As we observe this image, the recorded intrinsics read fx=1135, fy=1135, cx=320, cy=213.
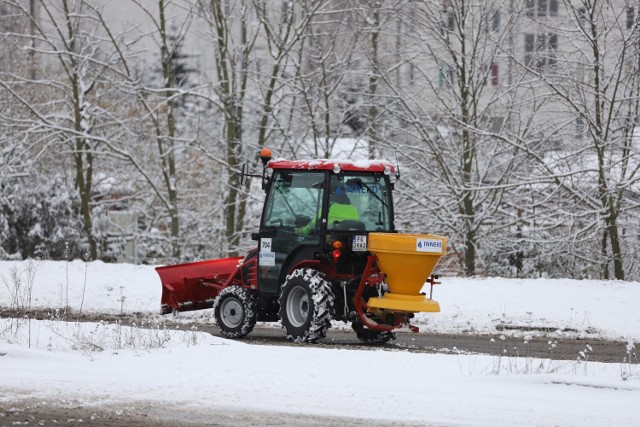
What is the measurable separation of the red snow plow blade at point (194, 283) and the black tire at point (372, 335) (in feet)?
6.85

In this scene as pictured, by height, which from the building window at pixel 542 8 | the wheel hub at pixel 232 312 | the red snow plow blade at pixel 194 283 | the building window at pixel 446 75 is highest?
the building window at pixel 542 8

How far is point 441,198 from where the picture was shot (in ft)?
84.5

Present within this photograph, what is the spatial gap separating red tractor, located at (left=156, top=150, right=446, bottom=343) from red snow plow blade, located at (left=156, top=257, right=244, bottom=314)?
0.51m

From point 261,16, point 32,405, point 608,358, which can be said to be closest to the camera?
point 32,405

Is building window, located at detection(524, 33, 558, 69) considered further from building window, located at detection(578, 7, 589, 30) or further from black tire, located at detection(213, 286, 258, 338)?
black tire, located at detection(213, 286, 258, 338)

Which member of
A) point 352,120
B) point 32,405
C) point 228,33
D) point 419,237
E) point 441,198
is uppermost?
point 228,33

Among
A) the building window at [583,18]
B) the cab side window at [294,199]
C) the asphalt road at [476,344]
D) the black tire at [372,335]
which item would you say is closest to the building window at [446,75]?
the building window at [583,18]

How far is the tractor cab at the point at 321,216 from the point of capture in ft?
44.5

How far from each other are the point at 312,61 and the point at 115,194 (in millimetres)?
15788

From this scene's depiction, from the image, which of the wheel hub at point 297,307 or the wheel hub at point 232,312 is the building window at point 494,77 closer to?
the wheel hub at point 232,312

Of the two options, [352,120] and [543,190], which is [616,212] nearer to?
[543,190]

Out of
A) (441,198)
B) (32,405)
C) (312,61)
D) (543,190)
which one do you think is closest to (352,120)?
(312,61)

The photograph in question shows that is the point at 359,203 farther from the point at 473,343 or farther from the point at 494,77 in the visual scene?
the point at 494,77

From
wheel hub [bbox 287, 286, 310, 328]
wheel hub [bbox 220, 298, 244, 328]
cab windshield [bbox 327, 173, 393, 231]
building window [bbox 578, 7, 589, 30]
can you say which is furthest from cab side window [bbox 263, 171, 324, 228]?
building window [bbox 578, 7, 589, 30]
